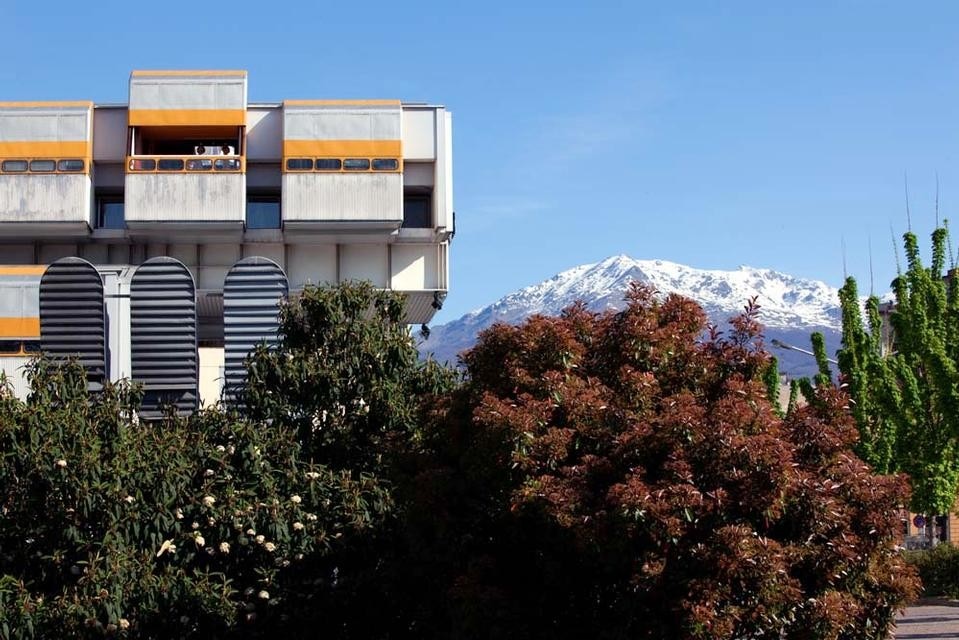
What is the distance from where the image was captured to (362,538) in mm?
17922

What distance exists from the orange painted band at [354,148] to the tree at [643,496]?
74.7 feet

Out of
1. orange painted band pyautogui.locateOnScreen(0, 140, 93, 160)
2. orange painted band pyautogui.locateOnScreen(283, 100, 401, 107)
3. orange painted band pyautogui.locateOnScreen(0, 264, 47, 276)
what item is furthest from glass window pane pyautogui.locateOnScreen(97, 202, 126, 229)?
orange painted band pyautogui.locateOnScreen(283, 100, 401, 107)

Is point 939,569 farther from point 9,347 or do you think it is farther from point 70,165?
point 70,165

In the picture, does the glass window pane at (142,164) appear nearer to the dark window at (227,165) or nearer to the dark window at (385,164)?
the dark window at (227,165)

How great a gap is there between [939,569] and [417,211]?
1813cm

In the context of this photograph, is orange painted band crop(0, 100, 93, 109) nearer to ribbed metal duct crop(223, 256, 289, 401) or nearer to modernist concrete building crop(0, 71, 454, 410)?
modernist concrete building crop(0, 71, 454, 410)

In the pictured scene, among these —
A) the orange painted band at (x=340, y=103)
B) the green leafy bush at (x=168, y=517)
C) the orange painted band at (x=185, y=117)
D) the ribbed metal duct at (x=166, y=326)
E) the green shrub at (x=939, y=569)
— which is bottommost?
the green shrub at (x=939, y=569)

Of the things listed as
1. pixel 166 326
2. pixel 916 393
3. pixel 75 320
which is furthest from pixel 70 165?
pixel 916 393

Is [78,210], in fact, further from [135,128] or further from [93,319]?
[93,319]

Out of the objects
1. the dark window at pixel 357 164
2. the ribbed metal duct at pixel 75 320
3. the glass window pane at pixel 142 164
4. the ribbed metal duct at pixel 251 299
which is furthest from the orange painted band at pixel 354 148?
the ribbed metal duct at pixel 251 299

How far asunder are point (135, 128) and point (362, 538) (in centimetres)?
2346

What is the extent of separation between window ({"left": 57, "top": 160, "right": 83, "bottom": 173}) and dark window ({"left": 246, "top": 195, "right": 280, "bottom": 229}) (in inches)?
194

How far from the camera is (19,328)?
113ft

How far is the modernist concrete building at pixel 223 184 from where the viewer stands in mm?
37531
